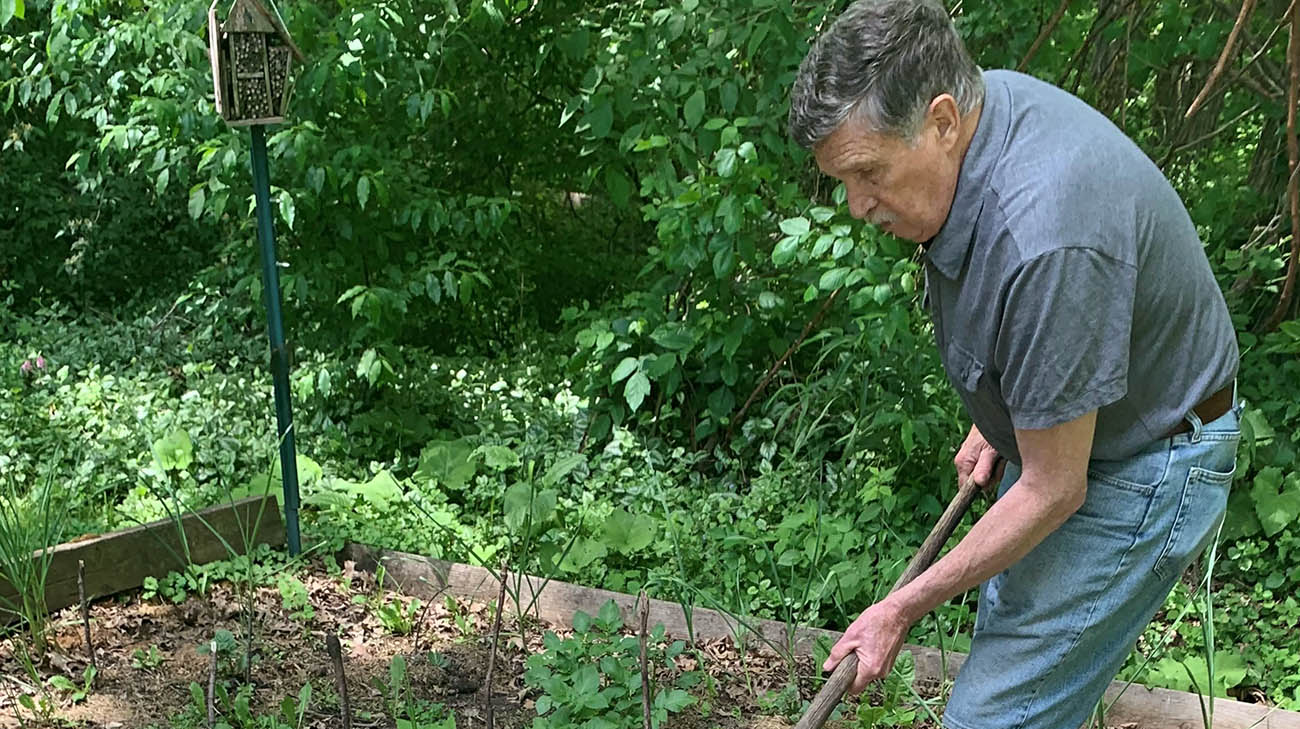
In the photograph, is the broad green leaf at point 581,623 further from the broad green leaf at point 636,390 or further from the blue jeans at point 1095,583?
the broad green leaf at point 636,390

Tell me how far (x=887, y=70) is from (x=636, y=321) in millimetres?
3085

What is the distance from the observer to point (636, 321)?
469cm

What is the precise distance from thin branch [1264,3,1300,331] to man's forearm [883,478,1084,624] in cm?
279

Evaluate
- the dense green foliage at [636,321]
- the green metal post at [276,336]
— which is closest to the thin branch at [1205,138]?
the dense green foliage at [636,321]

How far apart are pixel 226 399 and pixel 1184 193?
450cm

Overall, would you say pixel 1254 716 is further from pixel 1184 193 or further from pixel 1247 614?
pixel 1184 193

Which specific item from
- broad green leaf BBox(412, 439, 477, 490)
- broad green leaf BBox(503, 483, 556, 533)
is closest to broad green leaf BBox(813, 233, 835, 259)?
broad green leaf BBox(503, 483, 556, 533)

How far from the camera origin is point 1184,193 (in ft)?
15.6

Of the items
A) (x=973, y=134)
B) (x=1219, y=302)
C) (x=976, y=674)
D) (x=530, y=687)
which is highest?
(x=973, y=134)

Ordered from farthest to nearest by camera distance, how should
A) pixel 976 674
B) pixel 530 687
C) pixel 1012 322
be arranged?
pixel 530 687 < pixel 976 674 < pixel 1012 322

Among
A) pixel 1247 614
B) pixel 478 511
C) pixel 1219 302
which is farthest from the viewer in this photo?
pixel 478 511

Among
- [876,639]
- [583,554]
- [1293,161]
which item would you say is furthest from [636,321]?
[876,639]

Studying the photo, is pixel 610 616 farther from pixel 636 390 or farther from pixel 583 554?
pixel 636 390

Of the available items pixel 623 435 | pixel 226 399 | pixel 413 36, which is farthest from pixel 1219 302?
pixel 226 399
